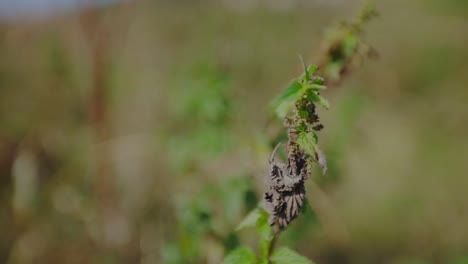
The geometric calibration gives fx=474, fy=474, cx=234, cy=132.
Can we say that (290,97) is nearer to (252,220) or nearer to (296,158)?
(296,158)

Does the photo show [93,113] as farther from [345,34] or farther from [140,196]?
[345,34]

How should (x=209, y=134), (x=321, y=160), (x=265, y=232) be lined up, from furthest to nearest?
1. (x=209, y=134)
2. (x=265, y=232)
3. (x=321, y=160)

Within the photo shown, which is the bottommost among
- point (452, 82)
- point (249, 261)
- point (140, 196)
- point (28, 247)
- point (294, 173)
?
point (249, 261)

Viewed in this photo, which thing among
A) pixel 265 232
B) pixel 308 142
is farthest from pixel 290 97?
pixel 265 232

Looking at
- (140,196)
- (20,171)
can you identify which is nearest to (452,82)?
(140,196)

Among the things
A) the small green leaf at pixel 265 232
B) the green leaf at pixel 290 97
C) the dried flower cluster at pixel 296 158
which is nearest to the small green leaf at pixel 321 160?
the dried flower cluster at pixel 296 158

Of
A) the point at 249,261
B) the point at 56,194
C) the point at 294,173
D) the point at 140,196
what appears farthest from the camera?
the point at 140,196

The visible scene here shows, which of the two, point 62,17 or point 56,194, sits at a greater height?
point 62,17
